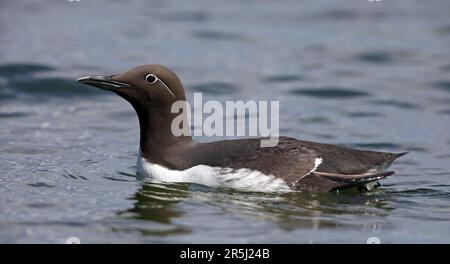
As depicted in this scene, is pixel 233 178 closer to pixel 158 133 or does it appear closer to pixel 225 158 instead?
pixel 225 158

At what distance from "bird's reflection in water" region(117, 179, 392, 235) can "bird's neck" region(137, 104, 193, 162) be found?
0.33 m

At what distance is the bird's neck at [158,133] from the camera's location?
9.98 meters

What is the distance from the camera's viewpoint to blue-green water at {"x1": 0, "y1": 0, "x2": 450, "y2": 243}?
29.9ft

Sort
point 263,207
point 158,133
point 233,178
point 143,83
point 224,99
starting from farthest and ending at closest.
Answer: point 224,99
point 158,133
point 143,83
point 233,178
point 263,207

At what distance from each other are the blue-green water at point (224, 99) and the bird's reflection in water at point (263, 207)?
0.02 metres

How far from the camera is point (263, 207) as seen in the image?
30.9ft

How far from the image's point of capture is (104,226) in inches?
350

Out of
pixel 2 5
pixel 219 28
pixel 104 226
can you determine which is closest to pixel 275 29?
pixel 219 28

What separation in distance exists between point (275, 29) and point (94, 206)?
1000cm

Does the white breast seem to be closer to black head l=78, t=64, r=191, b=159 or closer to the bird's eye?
black head l=78, t=64, r=191, b=159

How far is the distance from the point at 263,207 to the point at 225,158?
0.61m

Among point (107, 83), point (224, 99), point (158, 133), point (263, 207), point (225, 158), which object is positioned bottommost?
point (263, 207)

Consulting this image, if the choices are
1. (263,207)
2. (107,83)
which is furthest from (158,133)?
(263,207)

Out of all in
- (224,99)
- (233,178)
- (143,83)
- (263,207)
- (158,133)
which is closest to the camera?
(263,207)
